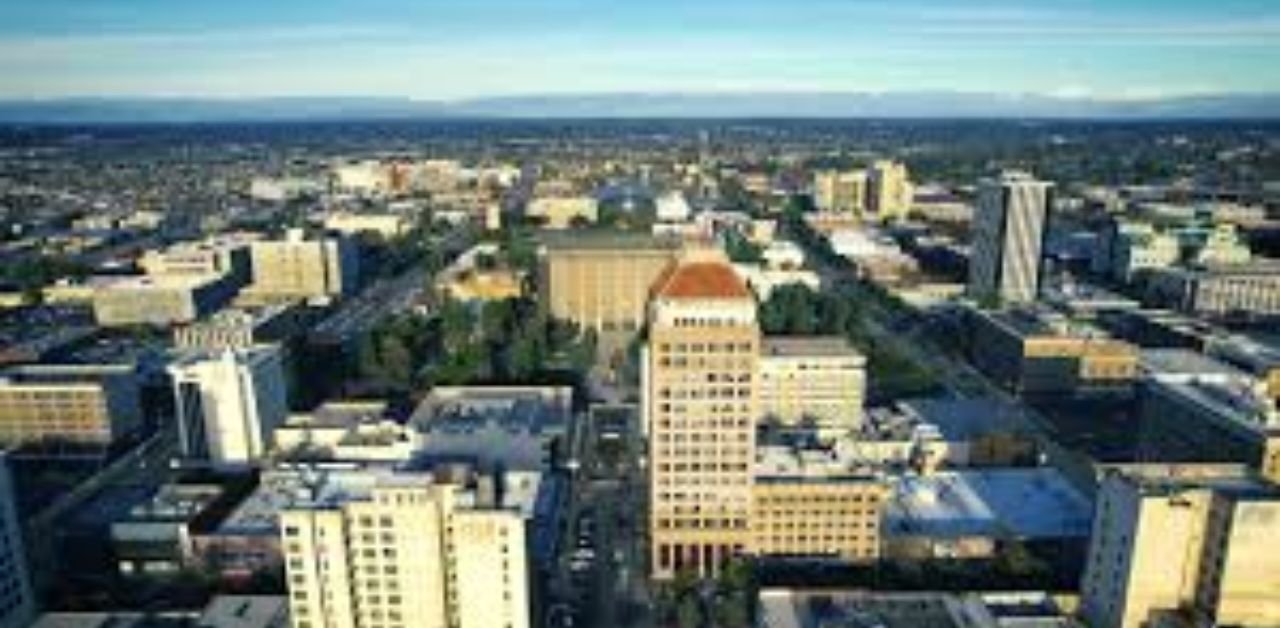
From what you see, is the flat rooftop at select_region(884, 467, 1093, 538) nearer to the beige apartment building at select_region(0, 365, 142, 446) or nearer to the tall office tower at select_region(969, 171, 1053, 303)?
the tall office tower at select_region(969, 171, 1053, 303)

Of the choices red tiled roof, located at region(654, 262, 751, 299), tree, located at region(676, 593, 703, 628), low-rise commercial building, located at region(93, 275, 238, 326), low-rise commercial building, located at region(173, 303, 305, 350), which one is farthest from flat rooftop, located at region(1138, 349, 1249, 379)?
low-rise commercial building, located at region(93, 275, 238, 326)

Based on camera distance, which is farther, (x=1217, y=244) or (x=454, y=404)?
(x=1217, y=244)

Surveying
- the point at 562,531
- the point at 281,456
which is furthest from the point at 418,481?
the point at 281,456

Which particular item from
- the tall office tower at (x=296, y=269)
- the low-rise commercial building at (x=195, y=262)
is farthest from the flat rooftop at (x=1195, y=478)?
the low-rise commercial building at (x=195, y=262)

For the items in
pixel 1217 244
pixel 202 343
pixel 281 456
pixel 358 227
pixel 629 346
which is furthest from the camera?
pixel 358 227

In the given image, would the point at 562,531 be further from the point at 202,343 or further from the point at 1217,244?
the point at 1217,244

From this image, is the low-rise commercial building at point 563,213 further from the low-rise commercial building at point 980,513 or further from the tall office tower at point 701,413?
the tall office tower at point 701,413

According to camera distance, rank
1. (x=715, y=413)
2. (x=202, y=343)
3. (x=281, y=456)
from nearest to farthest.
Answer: (x=715, y=413)
(x=281, y=456)
(x=202, y=343)
